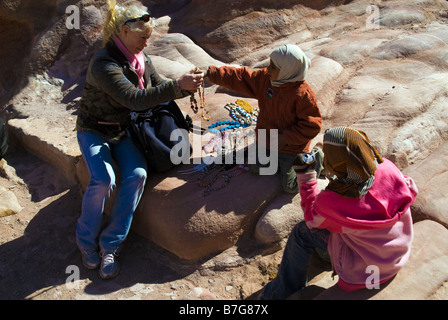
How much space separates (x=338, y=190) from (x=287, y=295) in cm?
90

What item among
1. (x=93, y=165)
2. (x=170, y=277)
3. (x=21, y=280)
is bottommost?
(x=170, y=277)

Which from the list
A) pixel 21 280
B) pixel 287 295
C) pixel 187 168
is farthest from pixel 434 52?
pixel 21 280

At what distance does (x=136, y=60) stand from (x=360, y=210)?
204 centimetres

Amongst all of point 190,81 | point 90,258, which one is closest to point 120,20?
point 190,81

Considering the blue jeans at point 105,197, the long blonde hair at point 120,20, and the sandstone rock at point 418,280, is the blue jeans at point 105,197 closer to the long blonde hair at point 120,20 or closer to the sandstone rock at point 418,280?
the long blonde hair at point 120,20

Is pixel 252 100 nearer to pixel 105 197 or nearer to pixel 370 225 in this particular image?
pixel 105 197

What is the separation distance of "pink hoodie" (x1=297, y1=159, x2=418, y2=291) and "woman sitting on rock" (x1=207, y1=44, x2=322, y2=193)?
803 mm

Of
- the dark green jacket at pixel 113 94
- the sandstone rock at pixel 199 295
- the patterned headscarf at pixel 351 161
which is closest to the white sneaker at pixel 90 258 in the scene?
the sandstone rock at pixel 199 295

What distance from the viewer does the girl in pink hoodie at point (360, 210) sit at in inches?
81.9

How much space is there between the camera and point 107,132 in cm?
323

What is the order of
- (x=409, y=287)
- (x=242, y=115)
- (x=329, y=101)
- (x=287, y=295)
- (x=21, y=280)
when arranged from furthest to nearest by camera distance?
(x=329, y=101)
(x=242, y=115)
(x=21, y=280)
(x=287, y=295)
(x=409, y=287)

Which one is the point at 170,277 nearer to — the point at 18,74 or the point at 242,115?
the point at 242,115

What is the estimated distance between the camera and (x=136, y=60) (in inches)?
125

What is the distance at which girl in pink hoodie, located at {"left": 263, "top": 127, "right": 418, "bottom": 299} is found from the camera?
208 centimetres
